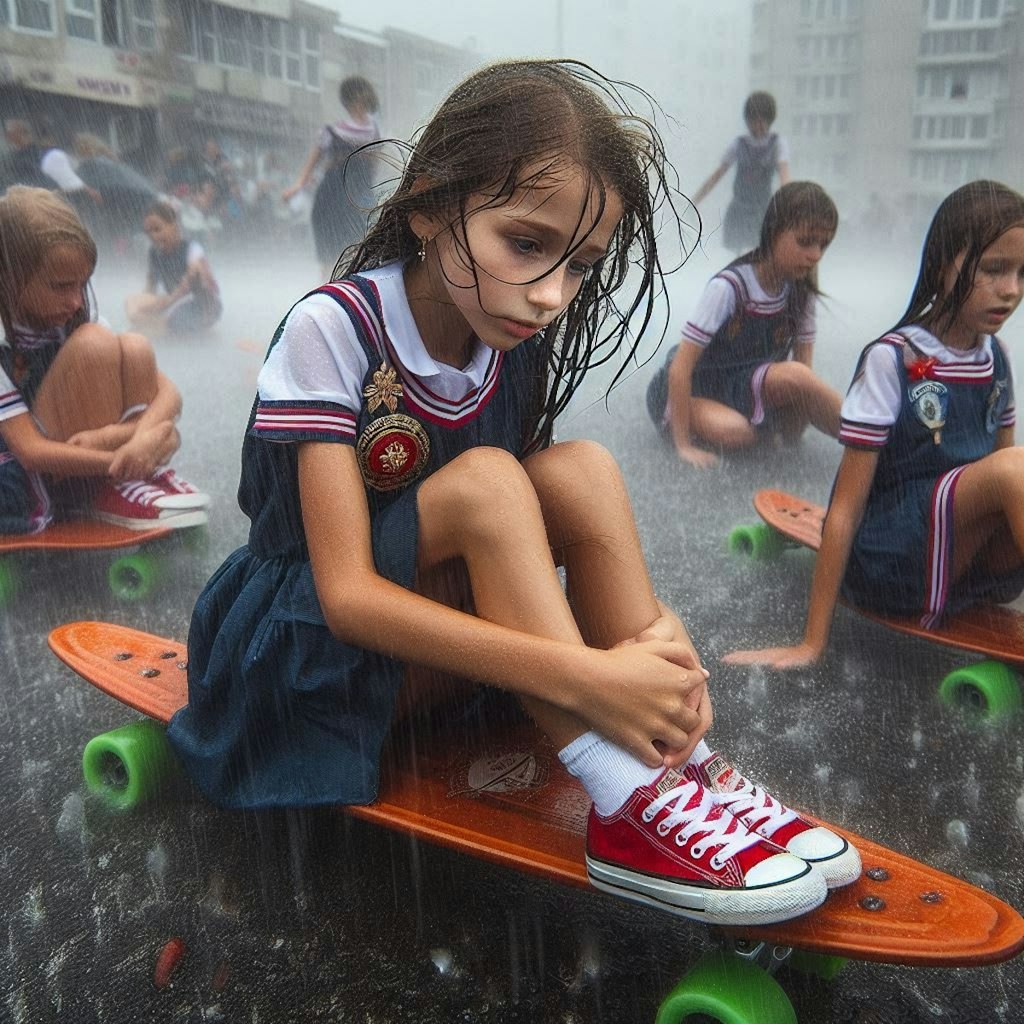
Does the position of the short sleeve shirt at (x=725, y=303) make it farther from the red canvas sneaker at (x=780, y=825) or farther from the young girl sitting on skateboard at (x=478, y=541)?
the red canvas sneaker at (x=780, y=825)

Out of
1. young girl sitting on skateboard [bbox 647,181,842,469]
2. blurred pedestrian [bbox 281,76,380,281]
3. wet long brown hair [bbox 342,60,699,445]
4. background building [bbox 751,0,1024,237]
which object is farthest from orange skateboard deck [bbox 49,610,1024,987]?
background building [bbox 751,0,1024,237]

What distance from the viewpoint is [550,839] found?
1.20m

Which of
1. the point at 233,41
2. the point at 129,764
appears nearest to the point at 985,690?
the point at 129,764

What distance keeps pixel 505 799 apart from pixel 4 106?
1001cm

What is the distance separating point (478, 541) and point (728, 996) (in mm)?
526

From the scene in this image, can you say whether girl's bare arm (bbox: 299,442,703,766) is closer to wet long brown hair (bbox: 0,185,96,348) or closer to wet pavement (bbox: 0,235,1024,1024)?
wet pavement (bbox: 0,235,1024,1024)

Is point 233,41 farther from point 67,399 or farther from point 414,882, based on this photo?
point 414,882

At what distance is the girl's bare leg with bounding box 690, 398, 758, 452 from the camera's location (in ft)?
11.3

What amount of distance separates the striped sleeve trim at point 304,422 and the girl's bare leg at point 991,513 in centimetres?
117

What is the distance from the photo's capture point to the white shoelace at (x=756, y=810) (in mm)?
1129

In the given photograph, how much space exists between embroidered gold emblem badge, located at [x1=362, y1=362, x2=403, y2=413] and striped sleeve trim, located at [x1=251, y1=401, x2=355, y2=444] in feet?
0.22

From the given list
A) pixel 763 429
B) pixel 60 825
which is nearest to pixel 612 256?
pixel 60 825

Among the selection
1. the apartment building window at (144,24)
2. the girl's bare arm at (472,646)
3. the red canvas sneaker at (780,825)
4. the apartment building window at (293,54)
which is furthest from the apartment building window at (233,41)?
the red canvas sneaker at (780,825)

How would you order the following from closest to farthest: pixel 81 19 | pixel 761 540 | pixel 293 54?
pixel 761 540
pixel 81 19
pixel 293 54
